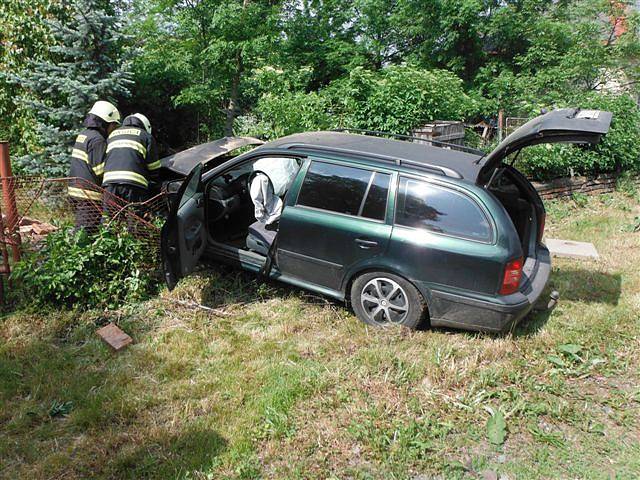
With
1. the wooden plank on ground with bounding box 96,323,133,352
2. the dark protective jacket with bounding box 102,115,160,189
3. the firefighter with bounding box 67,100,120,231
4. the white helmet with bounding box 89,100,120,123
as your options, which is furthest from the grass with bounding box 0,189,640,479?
the white helmet with bounding box 89,100,120,123

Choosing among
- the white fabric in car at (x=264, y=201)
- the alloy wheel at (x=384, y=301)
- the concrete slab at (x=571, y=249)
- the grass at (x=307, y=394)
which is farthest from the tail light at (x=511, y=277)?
the concrete slab at (x=571, y=249)

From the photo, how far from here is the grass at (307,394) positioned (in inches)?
121

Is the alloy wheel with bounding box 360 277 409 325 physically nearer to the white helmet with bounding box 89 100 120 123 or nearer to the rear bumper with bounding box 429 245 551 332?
the rear bumper with bounding box 429 245 551 332

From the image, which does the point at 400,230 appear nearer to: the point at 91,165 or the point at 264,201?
the point at 264,201

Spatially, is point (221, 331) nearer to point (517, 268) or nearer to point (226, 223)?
point (226, 223)

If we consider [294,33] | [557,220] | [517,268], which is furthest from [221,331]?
[294,33]

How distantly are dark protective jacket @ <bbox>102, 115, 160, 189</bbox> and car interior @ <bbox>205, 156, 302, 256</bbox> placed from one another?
751 millimetres

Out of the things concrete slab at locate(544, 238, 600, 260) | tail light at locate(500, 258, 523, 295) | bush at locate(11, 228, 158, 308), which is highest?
tail light at locate(500, 258, 523, 295)

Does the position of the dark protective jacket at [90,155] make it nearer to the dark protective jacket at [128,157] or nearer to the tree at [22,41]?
the dark protective jacket at [128,157]

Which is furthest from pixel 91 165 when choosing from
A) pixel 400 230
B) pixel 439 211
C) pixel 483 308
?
pixel 483 308

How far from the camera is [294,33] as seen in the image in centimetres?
1121

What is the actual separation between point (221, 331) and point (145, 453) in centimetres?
148

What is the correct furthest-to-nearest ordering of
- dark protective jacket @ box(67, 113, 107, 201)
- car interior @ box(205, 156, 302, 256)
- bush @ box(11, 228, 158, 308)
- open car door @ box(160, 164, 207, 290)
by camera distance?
dark protective jacket @ box(67, 113, 107, 201), car interior @ box(205, 156, 302, 256), bush @ box(11, 228, 158, 308), open car door @ box(160, 164, 207, 290)

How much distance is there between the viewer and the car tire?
4262 mm
